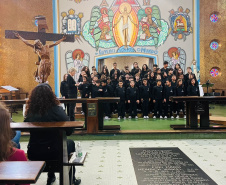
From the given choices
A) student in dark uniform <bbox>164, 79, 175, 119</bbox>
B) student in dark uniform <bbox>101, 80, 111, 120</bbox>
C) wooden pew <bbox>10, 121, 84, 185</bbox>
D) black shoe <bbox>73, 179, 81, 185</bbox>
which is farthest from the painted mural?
wooden pew <bbox>10, 121, 84, 185</bbox>

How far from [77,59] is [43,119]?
10567 mm

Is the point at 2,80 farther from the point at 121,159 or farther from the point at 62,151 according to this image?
the point at 62,151

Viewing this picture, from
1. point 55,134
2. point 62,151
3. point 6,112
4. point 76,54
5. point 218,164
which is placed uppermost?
point 76,54

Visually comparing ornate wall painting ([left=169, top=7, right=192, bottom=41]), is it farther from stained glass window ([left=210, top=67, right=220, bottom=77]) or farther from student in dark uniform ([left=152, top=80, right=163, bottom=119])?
student in dark uniform ([left=152, top=80, right=163, bottom=119])

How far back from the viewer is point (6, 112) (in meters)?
1.57

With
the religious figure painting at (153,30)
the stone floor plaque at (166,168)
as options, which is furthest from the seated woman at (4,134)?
the religious figure painting at (153,30)

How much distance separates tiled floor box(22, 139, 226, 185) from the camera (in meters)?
3.58

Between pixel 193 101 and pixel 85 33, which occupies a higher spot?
pixel 85 33

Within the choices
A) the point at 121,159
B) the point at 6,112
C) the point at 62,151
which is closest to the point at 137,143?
the point at 121,159

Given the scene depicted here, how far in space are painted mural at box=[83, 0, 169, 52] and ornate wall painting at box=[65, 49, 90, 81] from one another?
899 mm

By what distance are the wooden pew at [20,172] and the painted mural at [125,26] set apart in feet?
39.7

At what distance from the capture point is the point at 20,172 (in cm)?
143

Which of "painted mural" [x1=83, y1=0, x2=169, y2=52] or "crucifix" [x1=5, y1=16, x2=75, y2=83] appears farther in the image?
"painted mural" [x1=83, y1=0, x2=169, y2=52]

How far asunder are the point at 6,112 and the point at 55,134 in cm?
133
